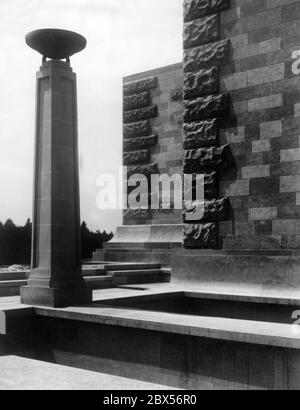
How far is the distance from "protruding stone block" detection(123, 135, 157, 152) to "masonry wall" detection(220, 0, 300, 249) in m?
4.73

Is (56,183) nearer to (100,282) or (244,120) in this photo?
(100,282)

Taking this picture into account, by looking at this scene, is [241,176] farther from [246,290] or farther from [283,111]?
[246,290]

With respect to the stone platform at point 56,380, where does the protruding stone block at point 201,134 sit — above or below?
above

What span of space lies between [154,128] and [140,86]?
53.1 inches

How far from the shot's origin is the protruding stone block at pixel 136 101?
15594 mm

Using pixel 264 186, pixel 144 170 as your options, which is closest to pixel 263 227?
pixel 264 186

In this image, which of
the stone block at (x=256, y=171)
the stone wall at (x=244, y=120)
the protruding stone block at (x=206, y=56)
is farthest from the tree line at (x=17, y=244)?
the stone block at (x=256, y=171)

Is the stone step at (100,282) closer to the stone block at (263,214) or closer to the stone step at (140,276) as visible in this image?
the stone step at (140,276)

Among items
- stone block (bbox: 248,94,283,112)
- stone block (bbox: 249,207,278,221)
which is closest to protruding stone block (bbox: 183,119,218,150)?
stone block (bbox: 248,94,283,112)

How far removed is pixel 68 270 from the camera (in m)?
8.63

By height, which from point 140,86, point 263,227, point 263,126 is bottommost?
point 263,227

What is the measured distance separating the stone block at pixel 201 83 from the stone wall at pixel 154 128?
143 inches

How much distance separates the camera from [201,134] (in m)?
11.0

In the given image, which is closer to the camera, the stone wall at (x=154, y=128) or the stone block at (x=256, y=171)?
the stone block at (x=256, y=171)
